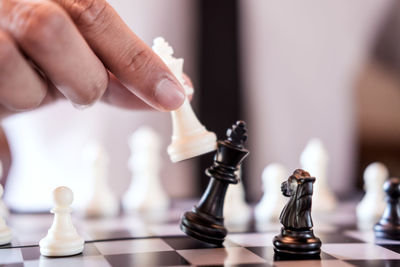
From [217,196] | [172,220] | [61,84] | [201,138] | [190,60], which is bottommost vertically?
[172,220]

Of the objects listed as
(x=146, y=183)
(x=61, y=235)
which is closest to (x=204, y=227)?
(x=61, y=235)

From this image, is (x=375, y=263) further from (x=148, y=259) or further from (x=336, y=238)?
(x=148, y=259)

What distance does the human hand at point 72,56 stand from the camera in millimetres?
1040

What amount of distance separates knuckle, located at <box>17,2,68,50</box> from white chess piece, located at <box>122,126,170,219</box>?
114 cm

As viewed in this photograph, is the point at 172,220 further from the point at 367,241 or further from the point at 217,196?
the point at 367,241

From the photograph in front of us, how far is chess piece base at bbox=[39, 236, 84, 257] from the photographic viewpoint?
1102 millimetres

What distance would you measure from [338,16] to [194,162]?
1797 mm

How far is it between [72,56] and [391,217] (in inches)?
37.9

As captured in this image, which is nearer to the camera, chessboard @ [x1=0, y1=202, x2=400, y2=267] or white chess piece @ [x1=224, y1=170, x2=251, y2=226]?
chessboard @ [x1=0, y1=202, x2=400, y2=267]

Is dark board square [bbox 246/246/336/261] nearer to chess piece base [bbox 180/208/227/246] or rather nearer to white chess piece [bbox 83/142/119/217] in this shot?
chess piece base [bbox 180/208/227/246]

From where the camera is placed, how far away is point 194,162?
12.3 ft

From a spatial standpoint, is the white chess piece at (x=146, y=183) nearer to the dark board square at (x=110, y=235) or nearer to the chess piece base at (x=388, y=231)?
the dark board square at (x=110, y=235)

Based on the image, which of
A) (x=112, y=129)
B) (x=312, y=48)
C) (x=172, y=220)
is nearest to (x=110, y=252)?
(x=172, y=220)

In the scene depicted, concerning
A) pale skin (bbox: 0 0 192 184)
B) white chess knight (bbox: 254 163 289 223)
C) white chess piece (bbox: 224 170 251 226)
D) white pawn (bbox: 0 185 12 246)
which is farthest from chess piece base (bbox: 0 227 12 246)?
white chess knight (bbox: 254 163 289 223)
